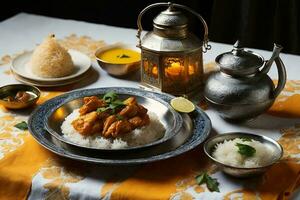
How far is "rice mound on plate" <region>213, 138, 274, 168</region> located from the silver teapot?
19 cm

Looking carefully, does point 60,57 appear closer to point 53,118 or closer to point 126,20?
point 53,118

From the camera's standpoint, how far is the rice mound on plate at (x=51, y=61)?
6.34ft

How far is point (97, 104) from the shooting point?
1.55m

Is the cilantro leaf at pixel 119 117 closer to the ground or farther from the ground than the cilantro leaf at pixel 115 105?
closer to the ground

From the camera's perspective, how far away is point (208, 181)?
133cm

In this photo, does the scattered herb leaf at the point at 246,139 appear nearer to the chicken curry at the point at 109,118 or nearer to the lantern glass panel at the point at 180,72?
the chicken curry at the point at 109,118

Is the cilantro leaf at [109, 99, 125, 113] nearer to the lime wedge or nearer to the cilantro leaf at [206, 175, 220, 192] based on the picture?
the lime wedge

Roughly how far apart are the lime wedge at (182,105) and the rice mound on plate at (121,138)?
0.34 ft

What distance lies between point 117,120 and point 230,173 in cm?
35

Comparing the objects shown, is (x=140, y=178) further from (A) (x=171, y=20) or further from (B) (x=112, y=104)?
(A) (x=171, y=20)

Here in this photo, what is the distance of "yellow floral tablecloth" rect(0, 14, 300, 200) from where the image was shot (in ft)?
4.28

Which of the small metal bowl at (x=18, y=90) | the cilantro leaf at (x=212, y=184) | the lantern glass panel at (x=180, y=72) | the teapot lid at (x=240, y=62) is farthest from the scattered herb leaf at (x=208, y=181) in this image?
the small metal bowl at (x=18, y=90)

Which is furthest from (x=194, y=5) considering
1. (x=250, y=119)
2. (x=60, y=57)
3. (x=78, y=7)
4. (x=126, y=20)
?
(x=250, y=119)

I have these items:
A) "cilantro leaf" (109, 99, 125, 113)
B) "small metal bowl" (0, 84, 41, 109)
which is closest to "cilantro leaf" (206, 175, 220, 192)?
"cilantro leaf" (109, 99, 125, 113)
